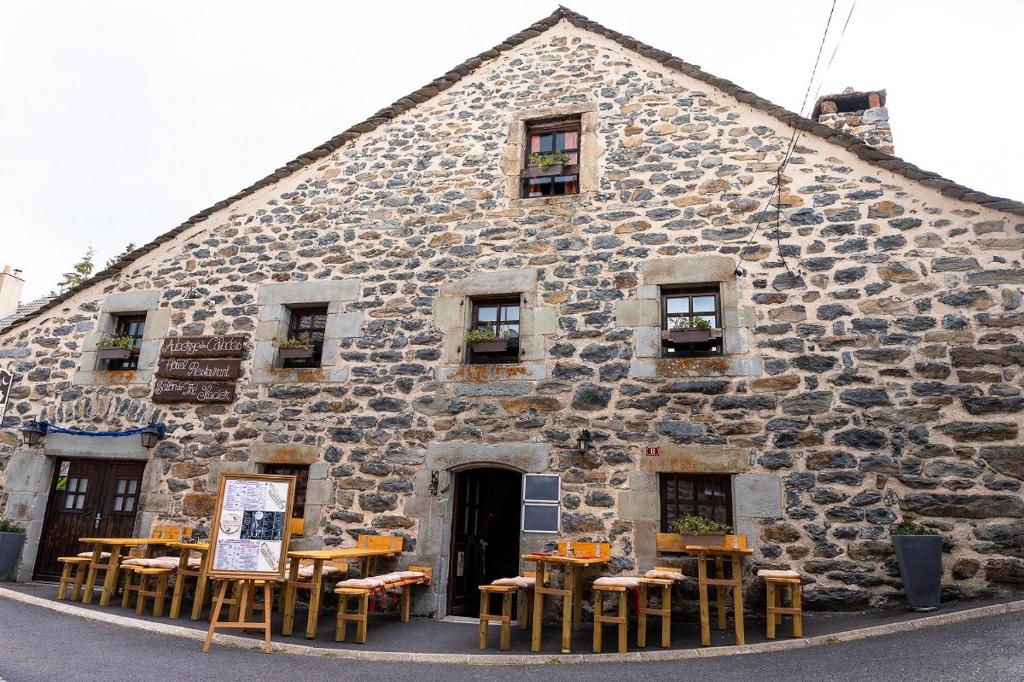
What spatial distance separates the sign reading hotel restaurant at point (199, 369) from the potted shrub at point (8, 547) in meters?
2.19

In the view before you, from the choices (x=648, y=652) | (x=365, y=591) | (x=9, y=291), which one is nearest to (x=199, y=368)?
(x=365, y=591)

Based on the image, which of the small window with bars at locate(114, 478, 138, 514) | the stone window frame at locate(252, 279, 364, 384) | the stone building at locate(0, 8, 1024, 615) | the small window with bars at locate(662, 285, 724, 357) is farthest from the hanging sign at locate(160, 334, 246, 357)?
the small window with bars at locate(662, 285, 724, 357)

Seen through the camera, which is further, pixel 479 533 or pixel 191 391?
pixel 191 391

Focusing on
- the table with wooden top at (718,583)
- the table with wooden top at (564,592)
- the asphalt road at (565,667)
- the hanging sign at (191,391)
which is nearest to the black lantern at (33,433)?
the hanging sign at (191,391)

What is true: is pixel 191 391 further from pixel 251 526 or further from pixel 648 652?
pixel 648 652

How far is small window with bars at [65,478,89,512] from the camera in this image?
8023mm

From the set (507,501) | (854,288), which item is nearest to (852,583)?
(854,288)

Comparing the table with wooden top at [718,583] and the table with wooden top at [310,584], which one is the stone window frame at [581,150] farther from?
the table with wooden top at [310,584]

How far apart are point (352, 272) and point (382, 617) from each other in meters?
3.90

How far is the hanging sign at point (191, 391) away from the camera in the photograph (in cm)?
775

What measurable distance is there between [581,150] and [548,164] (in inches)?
16.3

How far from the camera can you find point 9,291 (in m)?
12.7

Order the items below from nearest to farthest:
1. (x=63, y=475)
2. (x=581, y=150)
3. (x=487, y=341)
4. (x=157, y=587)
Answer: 1. (x=157, y=587)
2. (x=487, y=341)
3. (x=581, y=150)
4. (x=63, y=475)

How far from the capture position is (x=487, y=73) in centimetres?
839
